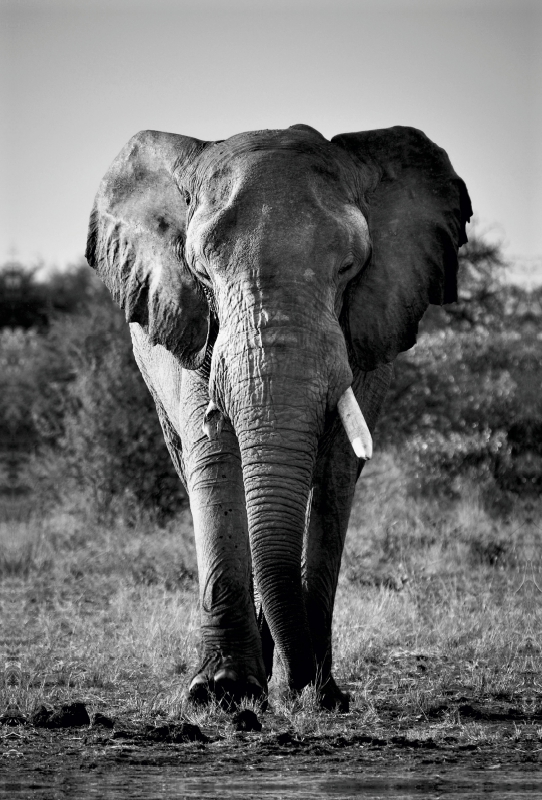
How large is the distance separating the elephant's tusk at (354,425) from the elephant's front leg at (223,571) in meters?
0.82

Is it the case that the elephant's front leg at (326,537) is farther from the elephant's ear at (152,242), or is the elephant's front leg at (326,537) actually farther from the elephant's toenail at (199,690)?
the elephant's ear at (152,242)

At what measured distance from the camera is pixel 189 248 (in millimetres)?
6570

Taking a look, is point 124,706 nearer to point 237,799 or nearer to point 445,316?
point 237,799

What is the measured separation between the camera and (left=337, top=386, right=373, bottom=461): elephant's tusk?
6082 millimetres

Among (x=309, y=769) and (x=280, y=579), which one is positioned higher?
(x=280, y=579)

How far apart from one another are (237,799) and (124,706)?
224 cm

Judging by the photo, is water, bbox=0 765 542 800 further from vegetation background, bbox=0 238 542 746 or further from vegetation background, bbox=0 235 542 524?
vegetation background, bbox=0 235 542 524

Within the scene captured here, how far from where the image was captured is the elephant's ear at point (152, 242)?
6711 millimetres

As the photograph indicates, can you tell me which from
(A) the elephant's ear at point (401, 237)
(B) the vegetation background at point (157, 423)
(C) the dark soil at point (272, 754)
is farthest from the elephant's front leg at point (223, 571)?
(B) the vegetation background at point (157, 423)

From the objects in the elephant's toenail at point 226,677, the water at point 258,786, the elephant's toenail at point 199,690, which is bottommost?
the water at point 258,786

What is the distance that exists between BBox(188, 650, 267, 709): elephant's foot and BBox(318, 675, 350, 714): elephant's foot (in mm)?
310

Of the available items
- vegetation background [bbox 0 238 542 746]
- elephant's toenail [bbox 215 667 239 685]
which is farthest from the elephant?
vegetation background [bbox 0 238 542 746]

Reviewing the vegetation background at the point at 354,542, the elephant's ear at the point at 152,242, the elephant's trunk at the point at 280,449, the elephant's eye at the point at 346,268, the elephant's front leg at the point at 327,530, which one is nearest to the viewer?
the elephant's trunk at the point at 280,449

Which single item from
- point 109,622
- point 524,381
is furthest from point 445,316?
point 109,622
